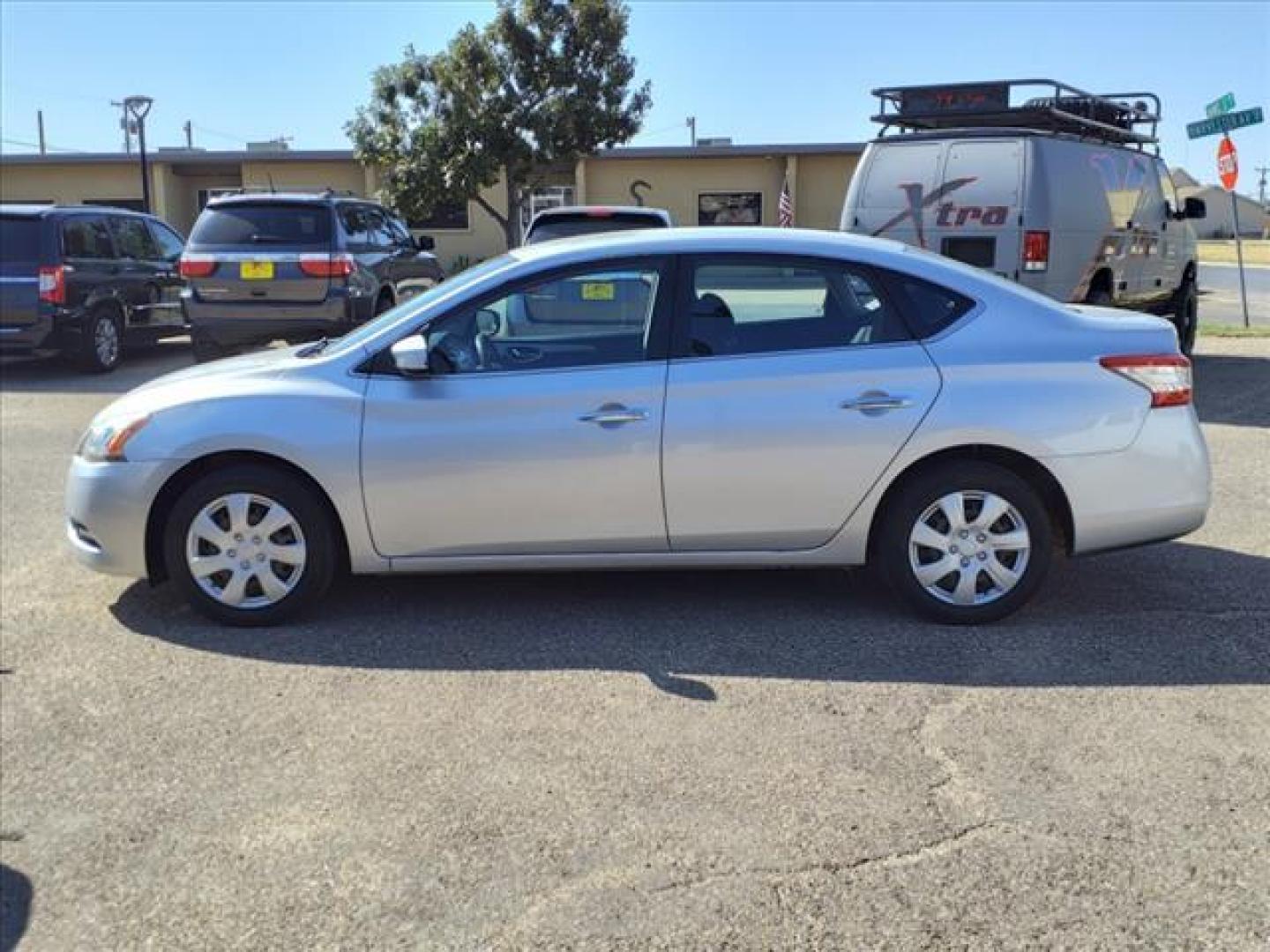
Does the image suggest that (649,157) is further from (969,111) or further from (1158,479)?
(1158,479)

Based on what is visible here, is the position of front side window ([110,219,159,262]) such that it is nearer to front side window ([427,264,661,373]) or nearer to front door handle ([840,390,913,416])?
front side window ([427,264,661,373])

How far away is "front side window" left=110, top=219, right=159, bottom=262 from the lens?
13164mm

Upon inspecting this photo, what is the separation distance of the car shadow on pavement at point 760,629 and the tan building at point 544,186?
24193 mm

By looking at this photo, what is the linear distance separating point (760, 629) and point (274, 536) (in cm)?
200

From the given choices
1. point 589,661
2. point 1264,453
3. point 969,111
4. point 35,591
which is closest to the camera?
point 589,661

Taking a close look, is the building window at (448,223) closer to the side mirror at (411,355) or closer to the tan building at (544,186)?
the tan building at (544,186)

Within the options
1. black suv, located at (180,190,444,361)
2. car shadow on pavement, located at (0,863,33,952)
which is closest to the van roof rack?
black suv, located at (180,190,444,361)

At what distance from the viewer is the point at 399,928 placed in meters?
2.79

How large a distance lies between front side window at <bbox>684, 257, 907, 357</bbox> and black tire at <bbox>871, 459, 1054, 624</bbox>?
62 centimetres

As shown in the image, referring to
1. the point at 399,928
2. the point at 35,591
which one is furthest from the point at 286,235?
the point at 399,928

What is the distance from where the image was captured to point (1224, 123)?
1581 centimetres

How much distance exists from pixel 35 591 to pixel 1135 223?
31.9ft

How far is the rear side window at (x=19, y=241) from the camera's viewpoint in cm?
1192

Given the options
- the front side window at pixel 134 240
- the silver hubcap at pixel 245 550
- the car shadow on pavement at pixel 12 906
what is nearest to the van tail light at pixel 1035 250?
the silver hubcap at pixel 245 550
